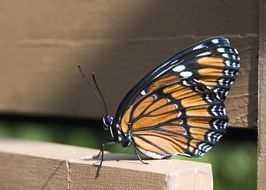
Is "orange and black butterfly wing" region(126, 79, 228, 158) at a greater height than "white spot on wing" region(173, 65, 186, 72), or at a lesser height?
lesser

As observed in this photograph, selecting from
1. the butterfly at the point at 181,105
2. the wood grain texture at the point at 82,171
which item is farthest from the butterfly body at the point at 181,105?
the wood grain texture at the point at 82,171

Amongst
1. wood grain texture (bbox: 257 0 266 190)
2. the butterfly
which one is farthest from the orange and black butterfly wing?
wood grain texture (bbox: 257 0 266 190)

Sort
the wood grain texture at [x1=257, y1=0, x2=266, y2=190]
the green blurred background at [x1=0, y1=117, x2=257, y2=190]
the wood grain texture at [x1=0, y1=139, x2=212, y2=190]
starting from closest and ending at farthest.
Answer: the wood grain texture at [x1=0, y1=139, x2=212, y2=190] < the wood grain texture at [x1=257, y1=0, x2=266, y2=190] < the green blurred background at [x1=0, y1=117, x2=257, y2=190]

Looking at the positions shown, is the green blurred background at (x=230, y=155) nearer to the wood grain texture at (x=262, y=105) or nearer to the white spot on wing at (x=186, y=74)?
the wood grain texture at (x=262, y=105)

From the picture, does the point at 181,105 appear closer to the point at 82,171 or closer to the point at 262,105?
the point at 262,105

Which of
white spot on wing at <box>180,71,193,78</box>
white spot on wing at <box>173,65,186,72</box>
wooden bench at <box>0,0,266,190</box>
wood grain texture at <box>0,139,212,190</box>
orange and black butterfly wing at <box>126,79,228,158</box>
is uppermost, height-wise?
wooden bench at <box>0,0,266,190</box>

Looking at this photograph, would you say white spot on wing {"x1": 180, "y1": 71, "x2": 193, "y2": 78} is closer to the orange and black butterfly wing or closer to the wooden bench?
the orange and black butterfly wing

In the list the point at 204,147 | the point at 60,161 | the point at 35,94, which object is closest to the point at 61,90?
the point at 35,94

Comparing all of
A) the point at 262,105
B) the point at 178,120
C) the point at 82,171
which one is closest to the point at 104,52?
the point at 178,120
